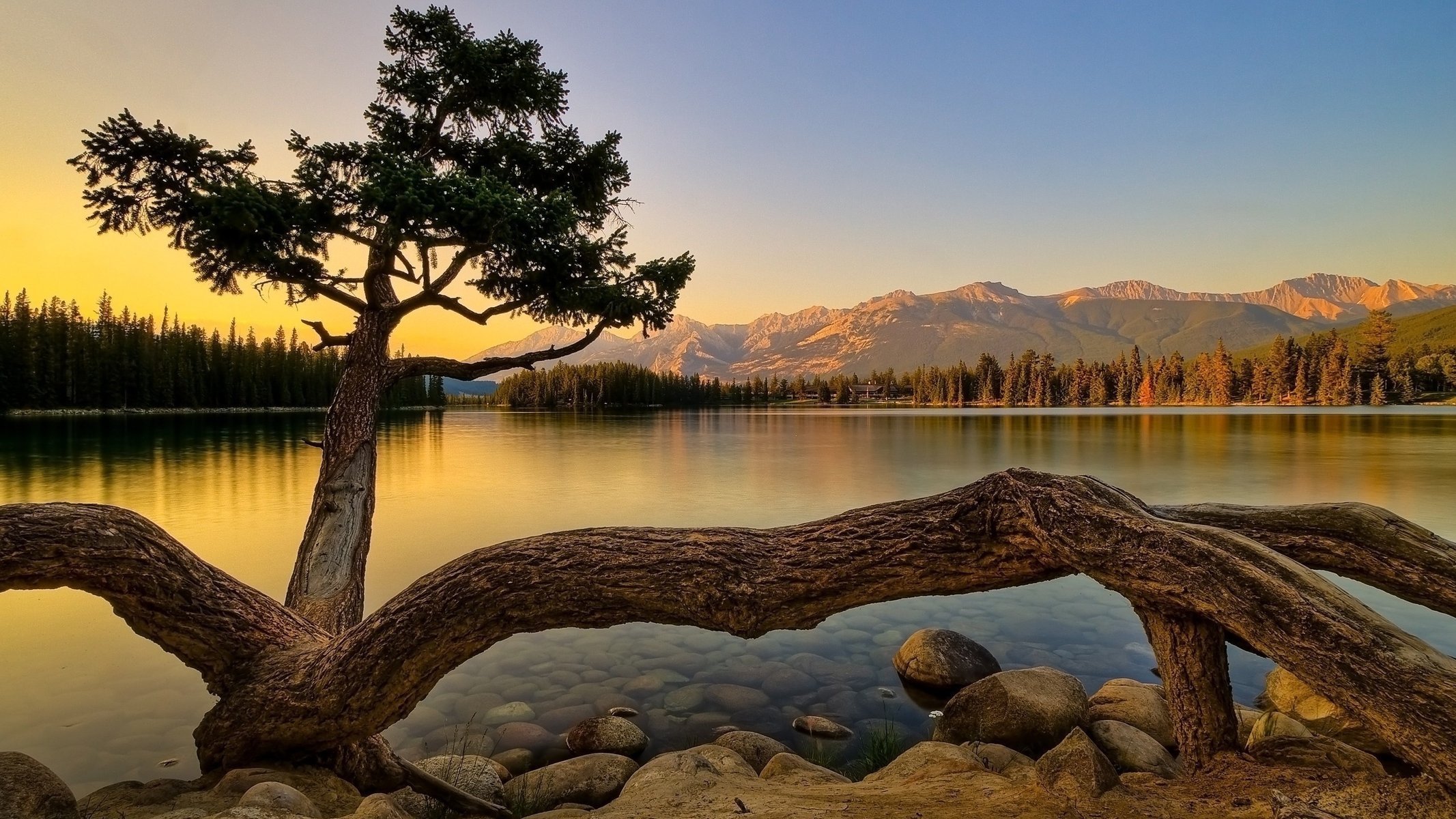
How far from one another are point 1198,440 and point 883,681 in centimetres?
5032

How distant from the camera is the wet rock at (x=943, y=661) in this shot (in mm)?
7789

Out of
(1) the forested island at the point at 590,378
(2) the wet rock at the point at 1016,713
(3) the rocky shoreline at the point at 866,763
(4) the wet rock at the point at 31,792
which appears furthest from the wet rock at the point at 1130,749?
(1) the forested island at the point at 590,378

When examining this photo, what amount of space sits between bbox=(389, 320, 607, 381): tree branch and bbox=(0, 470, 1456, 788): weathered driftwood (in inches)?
135

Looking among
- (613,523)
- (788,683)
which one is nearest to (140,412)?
(613,523)

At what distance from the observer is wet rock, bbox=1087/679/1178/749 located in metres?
6.41

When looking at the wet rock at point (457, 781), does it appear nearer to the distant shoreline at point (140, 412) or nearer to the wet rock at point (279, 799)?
the wet rock at point (279, 799)

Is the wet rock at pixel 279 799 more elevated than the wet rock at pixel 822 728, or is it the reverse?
the wet rock at pixel 279 799

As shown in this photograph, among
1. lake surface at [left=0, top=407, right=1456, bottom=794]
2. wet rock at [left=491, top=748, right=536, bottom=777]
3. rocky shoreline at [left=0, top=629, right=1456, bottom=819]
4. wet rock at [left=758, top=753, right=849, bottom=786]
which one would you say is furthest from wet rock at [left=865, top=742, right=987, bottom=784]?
wet rock at [left=491, top=748, right=536, bottom=777]

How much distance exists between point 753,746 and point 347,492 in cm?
557

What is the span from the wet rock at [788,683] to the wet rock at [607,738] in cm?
187

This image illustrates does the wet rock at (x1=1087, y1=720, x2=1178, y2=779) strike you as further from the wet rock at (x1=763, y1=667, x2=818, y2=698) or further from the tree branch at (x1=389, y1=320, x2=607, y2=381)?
the tree branch at (x1=389, y1=320, x2=607, y2=381)

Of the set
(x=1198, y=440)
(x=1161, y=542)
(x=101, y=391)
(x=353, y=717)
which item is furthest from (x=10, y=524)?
(x=101, y=391)

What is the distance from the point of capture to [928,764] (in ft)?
15.8

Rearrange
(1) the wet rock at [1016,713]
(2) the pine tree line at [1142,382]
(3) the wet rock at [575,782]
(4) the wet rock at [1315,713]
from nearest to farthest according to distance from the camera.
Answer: (3) the wet rock at [575,782], (4) the wet rock at [1315,713], (1) the wet rock at [1016,713], (2) the pine tree line at [1142,382]
